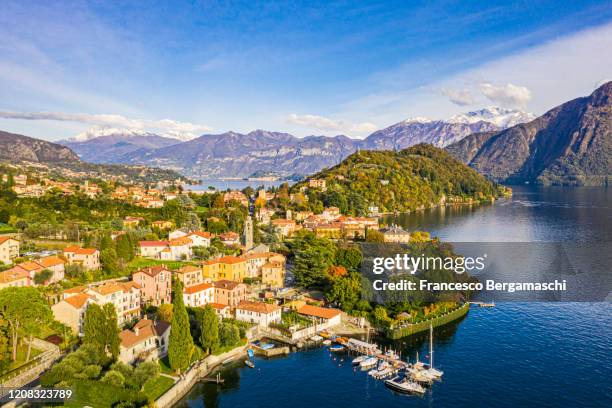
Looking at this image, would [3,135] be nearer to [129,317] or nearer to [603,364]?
[129,317]

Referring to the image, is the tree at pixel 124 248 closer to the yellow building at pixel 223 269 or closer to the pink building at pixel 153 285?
the pink building at pixel 153 285

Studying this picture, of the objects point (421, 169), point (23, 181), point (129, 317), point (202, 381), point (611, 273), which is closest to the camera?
point (202, 381)

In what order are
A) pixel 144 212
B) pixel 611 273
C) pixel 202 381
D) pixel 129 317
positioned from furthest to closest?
pixel 144 212, pixel 611 273, pixel 129 317, pixel 202 381

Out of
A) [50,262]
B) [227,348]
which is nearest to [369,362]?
[227,348]

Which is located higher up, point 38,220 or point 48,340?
point 38,220

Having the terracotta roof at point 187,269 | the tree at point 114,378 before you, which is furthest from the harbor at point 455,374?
the terracotta roof at point 187,269

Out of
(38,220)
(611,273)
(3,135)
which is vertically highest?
(3,135)

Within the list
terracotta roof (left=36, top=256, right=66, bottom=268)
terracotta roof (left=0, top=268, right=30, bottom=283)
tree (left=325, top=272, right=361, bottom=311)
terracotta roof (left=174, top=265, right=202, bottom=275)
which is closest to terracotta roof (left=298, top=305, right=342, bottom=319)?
tree (left=325, top=272, right=361, bottom=311)

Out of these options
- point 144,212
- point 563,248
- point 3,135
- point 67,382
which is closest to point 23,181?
point 144,212

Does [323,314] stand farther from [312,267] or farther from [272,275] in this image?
[272,275]
